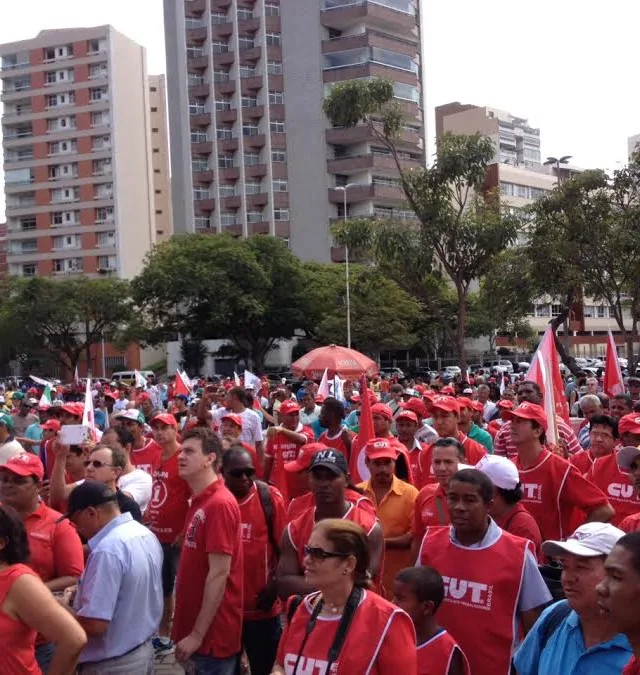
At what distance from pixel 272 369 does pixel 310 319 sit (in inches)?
227

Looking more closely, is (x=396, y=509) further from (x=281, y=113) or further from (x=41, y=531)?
(x=281, y=113)

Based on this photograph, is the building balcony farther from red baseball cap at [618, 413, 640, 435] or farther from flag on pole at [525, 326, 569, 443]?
red baseball cap at [618, 413, 640, 435]

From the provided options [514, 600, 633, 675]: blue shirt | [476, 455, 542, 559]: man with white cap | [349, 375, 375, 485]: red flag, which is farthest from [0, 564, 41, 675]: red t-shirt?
[349, 375, 375, 485]: red flag

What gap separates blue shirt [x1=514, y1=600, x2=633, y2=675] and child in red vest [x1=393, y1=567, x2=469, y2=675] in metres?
0.39

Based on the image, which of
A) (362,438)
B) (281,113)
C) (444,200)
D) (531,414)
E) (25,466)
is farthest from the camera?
(281,113)

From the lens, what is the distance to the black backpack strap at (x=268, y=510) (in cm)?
534

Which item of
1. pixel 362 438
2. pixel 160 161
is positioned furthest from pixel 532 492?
pixel 160 161

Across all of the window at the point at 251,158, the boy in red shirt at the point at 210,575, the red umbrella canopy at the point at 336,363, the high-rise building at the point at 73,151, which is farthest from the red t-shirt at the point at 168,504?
the high-rise building at the point at 73,151

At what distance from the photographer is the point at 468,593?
3.96 metres

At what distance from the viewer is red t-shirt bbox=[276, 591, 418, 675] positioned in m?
3.05

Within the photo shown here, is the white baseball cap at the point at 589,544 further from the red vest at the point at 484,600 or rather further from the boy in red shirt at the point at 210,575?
the boy in red shirt at the point at 210,575

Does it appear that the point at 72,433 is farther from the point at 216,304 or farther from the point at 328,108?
the point at 216,304

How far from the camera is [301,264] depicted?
53.4 meters

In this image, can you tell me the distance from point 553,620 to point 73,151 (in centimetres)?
7415
